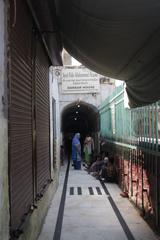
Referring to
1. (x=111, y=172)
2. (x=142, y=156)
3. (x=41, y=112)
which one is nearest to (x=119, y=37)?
(x=41, y=112)

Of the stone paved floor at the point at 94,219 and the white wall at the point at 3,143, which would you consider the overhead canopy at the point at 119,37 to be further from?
the stone paved floor at the point at 94,219

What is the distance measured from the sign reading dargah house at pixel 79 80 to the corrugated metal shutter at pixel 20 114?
1500 cm

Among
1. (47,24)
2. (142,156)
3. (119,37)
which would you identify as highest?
(47,24)

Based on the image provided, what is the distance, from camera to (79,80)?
69.5 ft

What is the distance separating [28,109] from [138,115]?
3745 millimetres

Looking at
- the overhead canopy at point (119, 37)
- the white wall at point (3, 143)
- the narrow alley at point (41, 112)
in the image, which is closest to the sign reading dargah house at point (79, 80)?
the narrow alley at point (41, 112)

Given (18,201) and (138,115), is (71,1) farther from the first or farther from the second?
(138,115)

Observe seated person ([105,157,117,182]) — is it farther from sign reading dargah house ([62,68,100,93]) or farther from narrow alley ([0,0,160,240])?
sign reading dargah house ([62,68,100,93])

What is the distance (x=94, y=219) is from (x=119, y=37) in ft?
13.3

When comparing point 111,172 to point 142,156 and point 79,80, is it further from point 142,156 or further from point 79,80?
point 79,80

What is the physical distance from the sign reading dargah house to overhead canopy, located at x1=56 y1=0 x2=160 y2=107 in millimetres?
13090

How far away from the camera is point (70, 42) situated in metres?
6.91

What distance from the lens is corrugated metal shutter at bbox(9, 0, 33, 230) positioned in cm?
438

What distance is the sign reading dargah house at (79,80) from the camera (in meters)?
21.0
